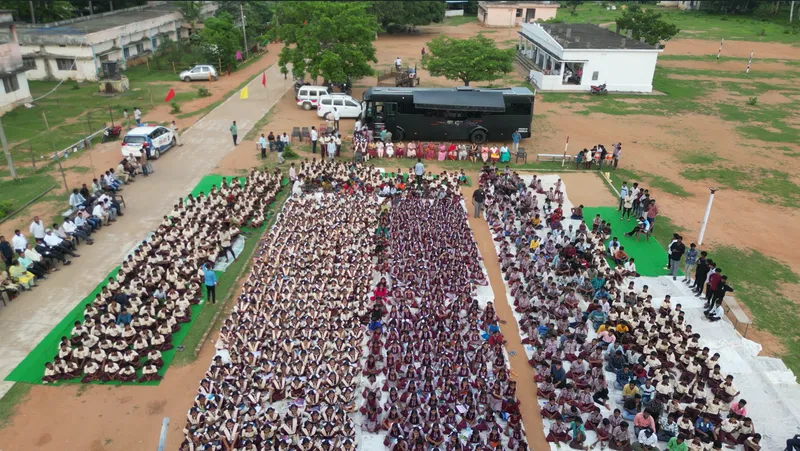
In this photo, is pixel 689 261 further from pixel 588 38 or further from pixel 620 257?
pixel 588 38

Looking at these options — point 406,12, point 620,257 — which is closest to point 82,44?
point 406,12

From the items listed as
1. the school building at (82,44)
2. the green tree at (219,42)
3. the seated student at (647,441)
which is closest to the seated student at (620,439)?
the seated student at (647,441)

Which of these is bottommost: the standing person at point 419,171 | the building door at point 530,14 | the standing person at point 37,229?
the standing person at point 37,229

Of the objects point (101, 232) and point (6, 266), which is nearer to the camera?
point (6, 266)

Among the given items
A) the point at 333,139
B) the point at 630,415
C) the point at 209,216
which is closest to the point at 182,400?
the point at 209,216

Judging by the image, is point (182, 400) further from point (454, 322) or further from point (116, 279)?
point (454, 322)

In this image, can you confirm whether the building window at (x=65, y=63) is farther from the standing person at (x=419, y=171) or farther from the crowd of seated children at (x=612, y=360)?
the crowd of seated children at (x=612, y=360)
